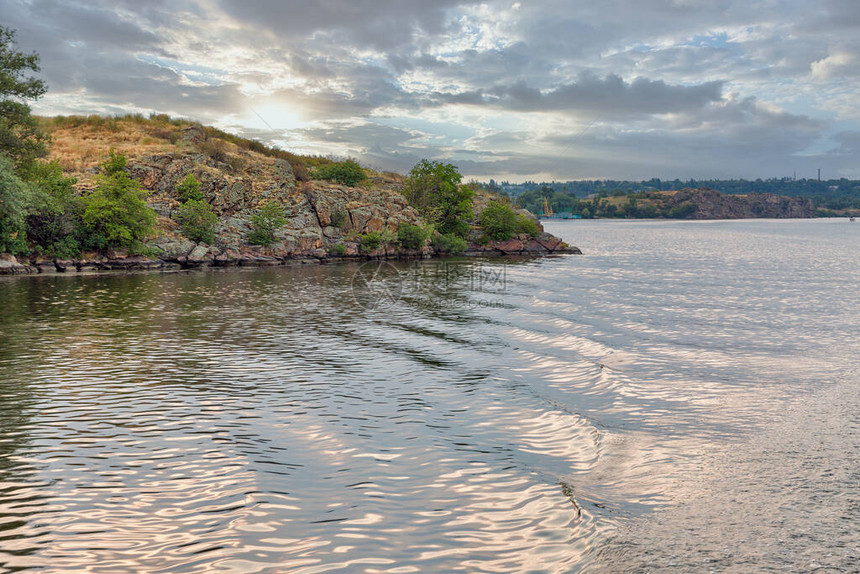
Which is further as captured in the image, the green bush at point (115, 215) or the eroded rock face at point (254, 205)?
the eroded rock face at point (254, 205)

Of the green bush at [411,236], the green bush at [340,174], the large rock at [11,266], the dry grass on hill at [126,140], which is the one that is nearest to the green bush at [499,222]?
the green bush at [411,236]

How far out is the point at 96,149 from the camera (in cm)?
8712

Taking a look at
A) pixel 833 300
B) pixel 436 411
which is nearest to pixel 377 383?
pixel 436 411

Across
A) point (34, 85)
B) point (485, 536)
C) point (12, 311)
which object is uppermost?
point (34, 85)

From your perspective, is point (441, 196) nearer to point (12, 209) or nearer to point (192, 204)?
point (192, 204)

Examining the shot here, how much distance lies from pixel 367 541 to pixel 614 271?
63452 mm

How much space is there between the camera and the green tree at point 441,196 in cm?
11456

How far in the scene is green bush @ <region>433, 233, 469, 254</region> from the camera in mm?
104562

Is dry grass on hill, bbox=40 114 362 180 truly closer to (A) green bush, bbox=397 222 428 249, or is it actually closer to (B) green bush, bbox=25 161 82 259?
(B) green bush, bbox=25 161 82 259

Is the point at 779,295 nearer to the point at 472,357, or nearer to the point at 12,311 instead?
the point at 472,357

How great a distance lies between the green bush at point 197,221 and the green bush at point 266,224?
607cm

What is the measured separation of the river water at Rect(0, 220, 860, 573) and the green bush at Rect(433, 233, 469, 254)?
7302 cm

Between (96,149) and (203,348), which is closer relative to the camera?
(203,348)

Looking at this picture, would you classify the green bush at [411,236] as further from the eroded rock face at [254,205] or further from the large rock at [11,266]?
the large rock at [11,266]
